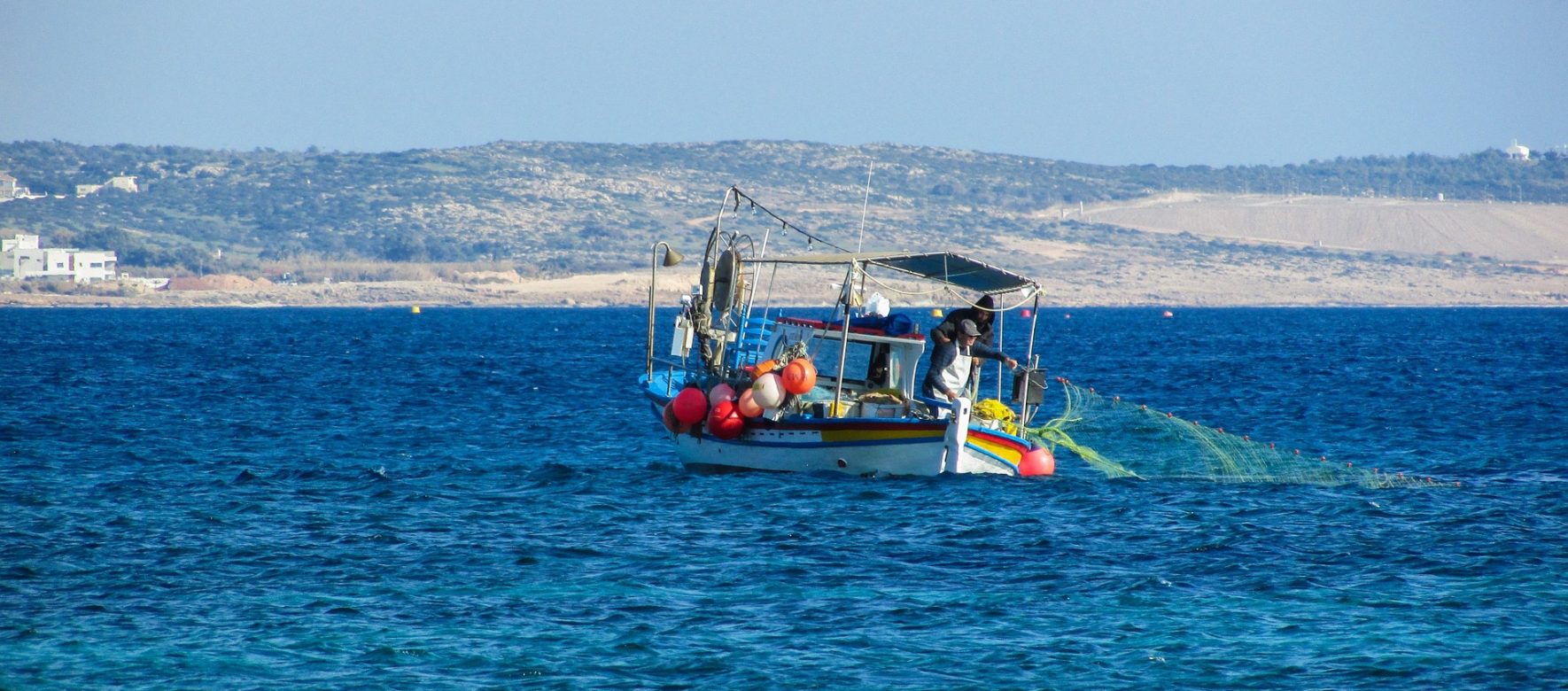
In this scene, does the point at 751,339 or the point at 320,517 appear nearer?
the point at 320,517

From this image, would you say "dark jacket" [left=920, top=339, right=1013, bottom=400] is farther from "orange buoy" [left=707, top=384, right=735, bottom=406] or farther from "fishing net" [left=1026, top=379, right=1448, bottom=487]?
"orange buoy" [left=707, top=384, right=735, bottom=406]

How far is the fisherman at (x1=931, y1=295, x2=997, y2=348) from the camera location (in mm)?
26047

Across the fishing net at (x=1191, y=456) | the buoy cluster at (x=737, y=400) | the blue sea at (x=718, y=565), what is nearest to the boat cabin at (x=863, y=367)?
the buoy cluster at (x=737, y=400)

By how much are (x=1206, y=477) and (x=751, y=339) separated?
29.8ft

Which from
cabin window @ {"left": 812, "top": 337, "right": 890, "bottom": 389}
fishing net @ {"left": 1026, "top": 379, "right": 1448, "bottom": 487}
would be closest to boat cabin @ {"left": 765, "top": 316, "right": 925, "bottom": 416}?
cabin window @ {"left": 812, "top": 337, "right": 890, "bottom": 389}

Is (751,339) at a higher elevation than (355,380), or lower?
Result: higher

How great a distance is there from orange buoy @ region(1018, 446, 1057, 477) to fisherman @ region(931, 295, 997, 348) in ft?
6.12

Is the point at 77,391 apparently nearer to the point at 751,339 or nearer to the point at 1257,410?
the point at 751,339

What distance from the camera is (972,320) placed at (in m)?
26.7

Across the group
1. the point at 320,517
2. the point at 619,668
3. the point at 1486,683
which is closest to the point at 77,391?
the point at 320,517

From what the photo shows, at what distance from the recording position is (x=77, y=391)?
4753cm

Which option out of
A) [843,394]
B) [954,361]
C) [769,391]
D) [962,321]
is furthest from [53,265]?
[954,361]

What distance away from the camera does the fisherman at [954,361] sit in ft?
84.1

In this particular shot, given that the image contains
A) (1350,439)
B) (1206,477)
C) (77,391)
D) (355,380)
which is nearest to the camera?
(1206,477)
